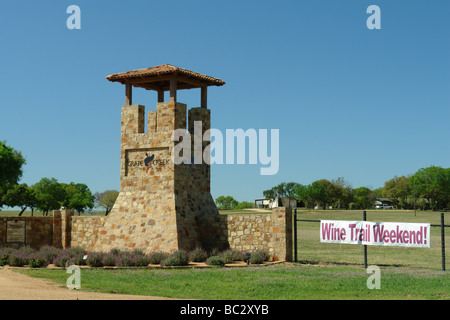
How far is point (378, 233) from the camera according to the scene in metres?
21.7

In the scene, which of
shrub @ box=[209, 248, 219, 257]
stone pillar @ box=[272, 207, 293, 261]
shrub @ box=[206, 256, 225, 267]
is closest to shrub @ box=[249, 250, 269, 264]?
stone pillar @ box=[272, 207, 293, 261]

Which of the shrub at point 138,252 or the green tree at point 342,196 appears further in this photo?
the green tree at point 342,196

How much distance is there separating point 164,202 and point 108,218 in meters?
3.71

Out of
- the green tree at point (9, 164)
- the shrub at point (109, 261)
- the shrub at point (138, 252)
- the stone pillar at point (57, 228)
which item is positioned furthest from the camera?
the green tree at point (9, 164)

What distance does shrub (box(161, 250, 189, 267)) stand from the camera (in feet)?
73.0

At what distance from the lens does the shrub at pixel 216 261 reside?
2244 centimetres

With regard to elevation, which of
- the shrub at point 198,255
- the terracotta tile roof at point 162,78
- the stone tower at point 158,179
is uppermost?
the terracotta tile roof at point 162,78

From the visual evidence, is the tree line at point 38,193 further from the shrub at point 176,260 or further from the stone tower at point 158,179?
the shrub at point 176,260

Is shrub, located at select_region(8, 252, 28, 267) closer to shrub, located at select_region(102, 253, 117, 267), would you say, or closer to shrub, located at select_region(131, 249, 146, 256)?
shrub, located at select_region(102, 253, 117, 267)

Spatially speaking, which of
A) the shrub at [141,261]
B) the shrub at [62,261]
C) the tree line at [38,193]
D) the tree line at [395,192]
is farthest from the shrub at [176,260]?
the tree line at [395,192]

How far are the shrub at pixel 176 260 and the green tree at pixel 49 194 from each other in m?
74.5

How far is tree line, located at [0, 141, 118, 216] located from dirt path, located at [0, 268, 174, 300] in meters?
50.9

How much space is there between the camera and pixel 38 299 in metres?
13.0
